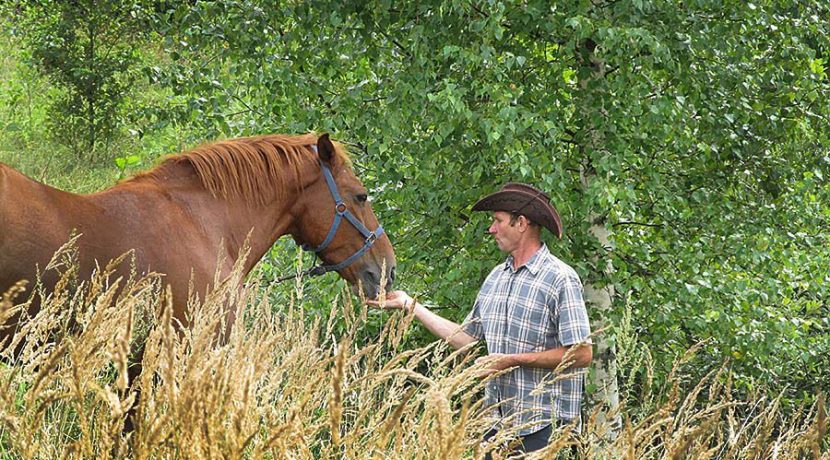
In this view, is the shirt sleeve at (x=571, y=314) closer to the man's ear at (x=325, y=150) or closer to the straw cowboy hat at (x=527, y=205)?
the straw cowboy hat at (x=527, y=205)

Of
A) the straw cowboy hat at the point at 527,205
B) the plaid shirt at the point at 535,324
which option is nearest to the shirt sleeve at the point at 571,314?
the plaid shirt at the point at 535,324

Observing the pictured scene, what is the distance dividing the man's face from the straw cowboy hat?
0.03 m

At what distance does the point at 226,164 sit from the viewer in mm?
4910

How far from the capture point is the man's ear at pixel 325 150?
512 cm

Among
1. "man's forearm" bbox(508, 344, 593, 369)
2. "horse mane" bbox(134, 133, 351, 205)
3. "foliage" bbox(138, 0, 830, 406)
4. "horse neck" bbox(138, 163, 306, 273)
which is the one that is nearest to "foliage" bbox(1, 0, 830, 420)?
"foliage" bbox(138, 0, 830, 406)

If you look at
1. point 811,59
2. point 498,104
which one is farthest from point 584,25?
point 811,59

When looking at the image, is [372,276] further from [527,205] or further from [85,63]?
[85,63]

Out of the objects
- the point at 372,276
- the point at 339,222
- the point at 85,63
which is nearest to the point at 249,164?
the point at 339,222

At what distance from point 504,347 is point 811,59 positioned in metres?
3.16

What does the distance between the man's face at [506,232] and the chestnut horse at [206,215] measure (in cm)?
55

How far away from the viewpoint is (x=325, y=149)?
5.17 m

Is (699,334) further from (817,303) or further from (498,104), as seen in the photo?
(498,104)

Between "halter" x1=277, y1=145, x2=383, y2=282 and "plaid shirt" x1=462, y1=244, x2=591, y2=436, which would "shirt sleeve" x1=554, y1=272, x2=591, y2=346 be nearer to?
"plaid shirt" x1=462, y1=244, x2=591, y2=436

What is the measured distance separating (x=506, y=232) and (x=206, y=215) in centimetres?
142
